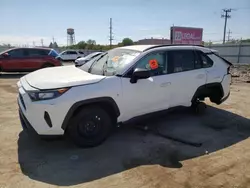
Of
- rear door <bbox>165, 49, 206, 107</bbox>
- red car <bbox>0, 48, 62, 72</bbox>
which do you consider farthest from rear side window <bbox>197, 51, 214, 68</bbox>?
red car <bbox>0, 48, 62, 72</bbox>

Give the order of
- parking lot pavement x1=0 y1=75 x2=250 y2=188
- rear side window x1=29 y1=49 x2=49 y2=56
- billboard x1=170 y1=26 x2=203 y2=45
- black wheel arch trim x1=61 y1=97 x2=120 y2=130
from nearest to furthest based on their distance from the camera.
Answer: parking lot pavement x1=0 y1=75 x2=250 y2=188, black wheel arch trim x1=61 y1=97 x2=120 y2=130, rear side window x1=29 y1=49 x2=49 y2=56, billboard x1=170 y1=26 x2=203 y2=45

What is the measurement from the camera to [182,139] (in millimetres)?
4555

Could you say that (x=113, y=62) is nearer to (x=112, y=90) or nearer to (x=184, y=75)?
(x=112, y=90)

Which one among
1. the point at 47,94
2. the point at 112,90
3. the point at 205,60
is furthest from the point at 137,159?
the point at 205,60

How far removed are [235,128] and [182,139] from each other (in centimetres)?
145

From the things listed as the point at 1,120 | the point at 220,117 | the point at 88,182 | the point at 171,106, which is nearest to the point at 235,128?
the point at 220,117

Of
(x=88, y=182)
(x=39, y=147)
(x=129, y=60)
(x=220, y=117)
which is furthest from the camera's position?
(x=220, y=117)

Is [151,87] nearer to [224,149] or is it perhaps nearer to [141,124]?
[141,124]

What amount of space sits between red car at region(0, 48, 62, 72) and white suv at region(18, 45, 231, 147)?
1030cm

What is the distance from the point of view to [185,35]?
79.2 ft

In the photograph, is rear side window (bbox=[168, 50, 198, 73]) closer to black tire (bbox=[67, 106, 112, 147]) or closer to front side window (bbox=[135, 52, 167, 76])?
front side window (bbox=[135, 52, 167, 76])

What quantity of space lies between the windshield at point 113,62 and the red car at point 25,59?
10.3m

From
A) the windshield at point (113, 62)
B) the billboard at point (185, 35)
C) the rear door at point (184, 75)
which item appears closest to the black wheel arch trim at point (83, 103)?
the windshield at point (113, 62)

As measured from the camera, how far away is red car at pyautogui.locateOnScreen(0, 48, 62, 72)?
14062 millimetres
